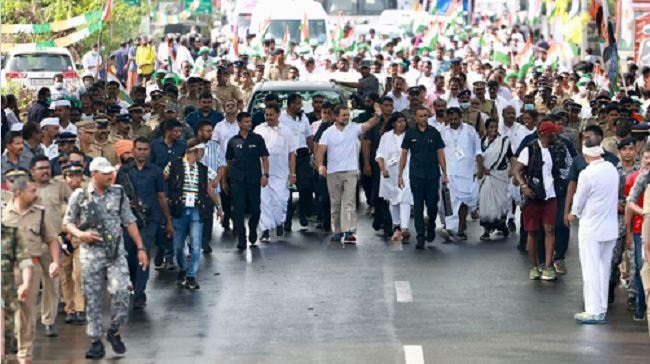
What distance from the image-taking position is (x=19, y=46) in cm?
4022

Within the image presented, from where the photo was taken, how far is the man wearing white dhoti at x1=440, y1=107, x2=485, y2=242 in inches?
907

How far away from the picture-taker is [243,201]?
863 inches

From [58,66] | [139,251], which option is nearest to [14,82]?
[58,66]

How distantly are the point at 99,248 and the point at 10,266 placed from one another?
130 cm

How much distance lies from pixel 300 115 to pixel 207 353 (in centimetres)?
916

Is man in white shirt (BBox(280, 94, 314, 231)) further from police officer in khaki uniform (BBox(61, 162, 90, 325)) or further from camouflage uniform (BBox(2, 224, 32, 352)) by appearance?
camouflage uniform (BBox(2, 224, 32, 352))

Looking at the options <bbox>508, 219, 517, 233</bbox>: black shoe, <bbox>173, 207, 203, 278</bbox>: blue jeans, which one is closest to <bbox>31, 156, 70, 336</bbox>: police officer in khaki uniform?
<bbox>173, 207, 203, 278</bbox>: blue jeans

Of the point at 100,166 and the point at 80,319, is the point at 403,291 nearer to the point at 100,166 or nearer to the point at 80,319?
the point at 80,319

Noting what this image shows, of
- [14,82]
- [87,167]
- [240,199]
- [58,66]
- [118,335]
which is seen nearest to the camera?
[118,335]

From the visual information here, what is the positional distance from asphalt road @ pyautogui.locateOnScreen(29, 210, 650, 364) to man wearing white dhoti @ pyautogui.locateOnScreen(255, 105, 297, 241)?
80 centimetres

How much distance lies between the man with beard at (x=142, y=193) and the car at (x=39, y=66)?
69.0 feet

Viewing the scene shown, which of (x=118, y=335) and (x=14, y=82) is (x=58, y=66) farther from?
(x=118, y=335)

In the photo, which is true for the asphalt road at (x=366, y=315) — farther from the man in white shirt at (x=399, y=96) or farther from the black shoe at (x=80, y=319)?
the man in white shirt at (x=399, y=96)

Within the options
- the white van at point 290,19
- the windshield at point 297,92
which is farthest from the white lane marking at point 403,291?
the white van at point 290,19
